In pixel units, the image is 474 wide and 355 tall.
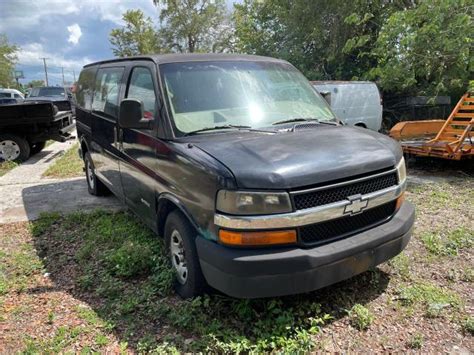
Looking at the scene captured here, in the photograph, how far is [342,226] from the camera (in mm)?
2871

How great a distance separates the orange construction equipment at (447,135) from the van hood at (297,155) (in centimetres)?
449

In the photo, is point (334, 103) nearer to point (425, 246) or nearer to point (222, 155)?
point (425, 246)

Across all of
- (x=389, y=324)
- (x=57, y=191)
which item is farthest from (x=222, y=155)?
(x=57, y=191)

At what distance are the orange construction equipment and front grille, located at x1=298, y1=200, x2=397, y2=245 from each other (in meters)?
4.74

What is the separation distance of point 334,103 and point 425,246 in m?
5.74

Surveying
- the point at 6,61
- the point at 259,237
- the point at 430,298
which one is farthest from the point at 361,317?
the point at 6,61

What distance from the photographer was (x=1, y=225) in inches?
216

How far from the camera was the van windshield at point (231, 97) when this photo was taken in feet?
11.2

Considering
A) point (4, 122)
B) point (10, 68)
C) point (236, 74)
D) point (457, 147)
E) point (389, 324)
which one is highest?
point (10, 68)

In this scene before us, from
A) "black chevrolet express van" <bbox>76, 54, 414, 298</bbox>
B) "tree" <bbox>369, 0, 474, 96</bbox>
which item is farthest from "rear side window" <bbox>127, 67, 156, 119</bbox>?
"tree" <bbox>369, 0, 474, 96</bbox>

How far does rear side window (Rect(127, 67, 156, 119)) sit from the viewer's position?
3641 mm

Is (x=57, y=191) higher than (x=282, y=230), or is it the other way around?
(x=282, y=230)

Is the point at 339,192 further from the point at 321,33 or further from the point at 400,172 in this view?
the point at 321,33

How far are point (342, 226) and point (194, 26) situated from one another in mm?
39571
